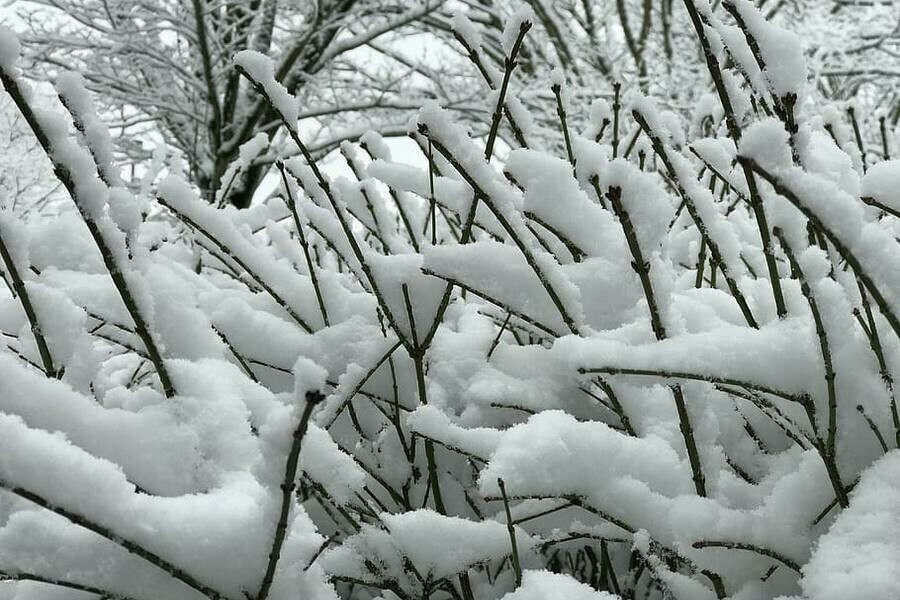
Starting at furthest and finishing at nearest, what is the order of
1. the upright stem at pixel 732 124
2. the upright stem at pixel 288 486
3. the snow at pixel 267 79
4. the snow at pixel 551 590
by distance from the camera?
the snow at pixel 267 79 → the upright stem at pixel 732 124 → the snow at pixel 551 590 → the upright stem at pixel 288 486

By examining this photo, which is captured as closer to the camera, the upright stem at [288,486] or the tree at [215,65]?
the upright stem at [288,486]

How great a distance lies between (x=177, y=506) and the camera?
0.63 metres

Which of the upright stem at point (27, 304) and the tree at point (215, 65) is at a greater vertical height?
the tree at point (215, 65)

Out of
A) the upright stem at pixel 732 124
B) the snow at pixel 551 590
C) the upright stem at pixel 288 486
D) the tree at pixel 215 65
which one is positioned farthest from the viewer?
the tree at pixel 215 65

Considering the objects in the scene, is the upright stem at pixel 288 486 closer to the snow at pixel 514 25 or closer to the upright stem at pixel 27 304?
the upright stem at pixel 27 304

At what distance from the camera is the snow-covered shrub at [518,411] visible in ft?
1.98

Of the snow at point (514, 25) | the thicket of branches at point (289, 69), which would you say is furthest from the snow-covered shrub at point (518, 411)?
the thicket of branches at point (289, 69)

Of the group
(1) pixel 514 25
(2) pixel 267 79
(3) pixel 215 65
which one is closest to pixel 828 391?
(1) pixel 514 25

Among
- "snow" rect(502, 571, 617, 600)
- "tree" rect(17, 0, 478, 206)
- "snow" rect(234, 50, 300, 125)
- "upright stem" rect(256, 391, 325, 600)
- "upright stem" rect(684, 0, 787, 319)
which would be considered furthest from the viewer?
"tree" rect(17, 0, 478, 206)

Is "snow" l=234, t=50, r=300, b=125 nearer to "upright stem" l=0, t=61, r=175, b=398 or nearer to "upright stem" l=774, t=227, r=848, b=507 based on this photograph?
"upright stem" l=0, t=61, r=175, b=398

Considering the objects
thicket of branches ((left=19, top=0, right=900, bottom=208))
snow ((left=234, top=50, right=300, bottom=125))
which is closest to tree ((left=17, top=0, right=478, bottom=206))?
thicket of branches ((left=19, top=0, right=900, bottom=208))

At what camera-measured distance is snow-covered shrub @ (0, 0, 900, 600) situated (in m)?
0.60

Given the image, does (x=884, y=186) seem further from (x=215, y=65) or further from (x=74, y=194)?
(x=215, y=65)

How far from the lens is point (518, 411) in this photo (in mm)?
1007
